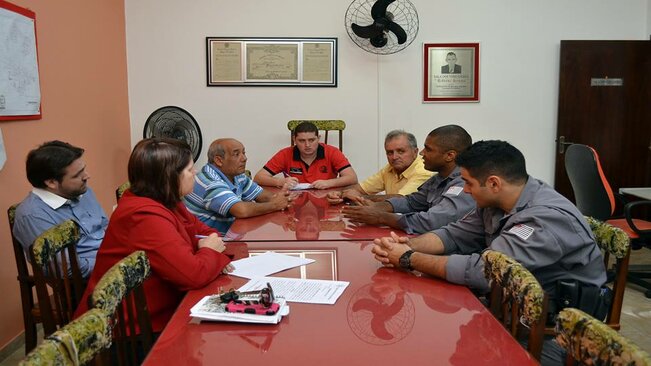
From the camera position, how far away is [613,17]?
5.08m

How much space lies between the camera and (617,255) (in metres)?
1.91

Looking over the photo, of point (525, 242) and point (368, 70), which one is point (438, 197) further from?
point (368, 70)

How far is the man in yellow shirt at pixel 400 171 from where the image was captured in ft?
10.7

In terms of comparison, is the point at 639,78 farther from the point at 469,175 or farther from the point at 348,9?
the point at 469,175

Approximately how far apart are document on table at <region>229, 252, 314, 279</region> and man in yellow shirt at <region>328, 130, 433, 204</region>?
1241mm

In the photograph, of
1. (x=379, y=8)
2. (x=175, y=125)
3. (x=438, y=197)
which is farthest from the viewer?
(x=379, y=8)

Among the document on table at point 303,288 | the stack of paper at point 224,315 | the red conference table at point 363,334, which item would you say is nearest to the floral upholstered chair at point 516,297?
the red conference table at point 363,334

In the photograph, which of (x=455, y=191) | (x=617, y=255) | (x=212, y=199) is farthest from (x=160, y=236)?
(x=617, y=255)

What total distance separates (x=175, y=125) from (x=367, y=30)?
6.00ft

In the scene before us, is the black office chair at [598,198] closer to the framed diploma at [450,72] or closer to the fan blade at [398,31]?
the framed diploma at [450,72]

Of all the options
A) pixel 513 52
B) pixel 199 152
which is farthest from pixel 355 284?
pixel 513 52

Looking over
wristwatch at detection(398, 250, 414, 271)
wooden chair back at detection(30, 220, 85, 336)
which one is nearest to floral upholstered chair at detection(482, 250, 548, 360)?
wristwatch at detection(398, 250, 414, 271)

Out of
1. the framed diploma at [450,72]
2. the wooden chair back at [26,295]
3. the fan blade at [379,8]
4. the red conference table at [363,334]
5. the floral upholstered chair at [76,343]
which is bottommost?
the wooden chair back at [26,295]

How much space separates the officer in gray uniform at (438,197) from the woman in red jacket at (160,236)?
0.86 meters
